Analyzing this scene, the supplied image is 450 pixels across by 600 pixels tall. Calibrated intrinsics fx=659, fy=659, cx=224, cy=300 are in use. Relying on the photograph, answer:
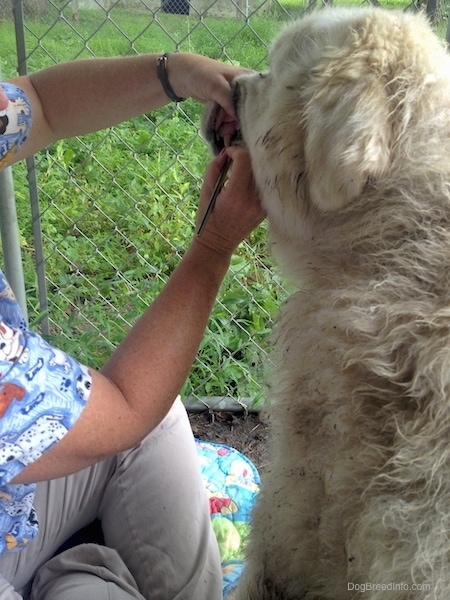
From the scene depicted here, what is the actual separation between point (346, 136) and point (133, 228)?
264 centimetres

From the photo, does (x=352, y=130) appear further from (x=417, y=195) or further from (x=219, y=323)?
(x=219, y=323)

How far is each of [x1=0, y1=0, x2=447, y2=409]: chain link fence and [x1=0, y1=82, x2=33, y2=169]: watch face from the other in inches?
24.9

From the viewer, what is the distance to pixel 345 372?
1.13 metres

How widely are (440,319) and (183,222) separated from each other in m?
2.68

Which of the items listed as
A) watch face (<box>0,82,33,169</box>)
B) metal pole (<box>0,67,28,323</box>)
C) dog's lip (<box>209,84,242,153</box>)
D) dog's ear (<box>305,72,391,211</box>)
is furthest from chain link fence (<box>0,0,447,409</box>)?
dog's ear (<box>305,72,391,211</box>)

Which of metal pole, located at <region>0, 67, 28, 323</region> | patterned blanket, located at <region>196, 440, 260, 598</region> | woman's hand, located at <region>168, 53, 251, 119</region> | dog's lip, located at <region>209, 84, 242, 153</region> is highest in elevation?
woman's hand, located at <region>168, 53, 251, 119</region>

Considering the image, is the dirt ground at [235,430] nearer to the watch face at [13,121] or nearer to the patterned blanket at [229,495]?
the patterned blanket at [229,495]

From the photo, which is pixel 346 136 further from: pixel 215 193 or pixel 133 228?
pixel 133 228

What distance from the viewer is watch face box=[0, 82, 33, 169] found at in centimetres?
169

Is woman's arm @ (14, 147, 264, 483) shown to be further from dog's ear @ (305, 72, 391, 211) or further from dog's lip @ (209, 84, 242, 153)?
dog's ear @ (305, 72, 391, 211)

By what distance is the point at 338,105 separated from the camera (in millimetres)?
1159

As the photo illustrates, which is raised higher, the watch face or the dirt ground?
the watch face

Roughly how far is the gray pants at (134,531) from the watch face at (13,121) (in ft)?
2.88

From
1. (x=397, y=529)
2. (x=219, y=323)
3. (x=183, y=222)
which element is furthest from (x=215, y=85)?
(x=183, y=222)
